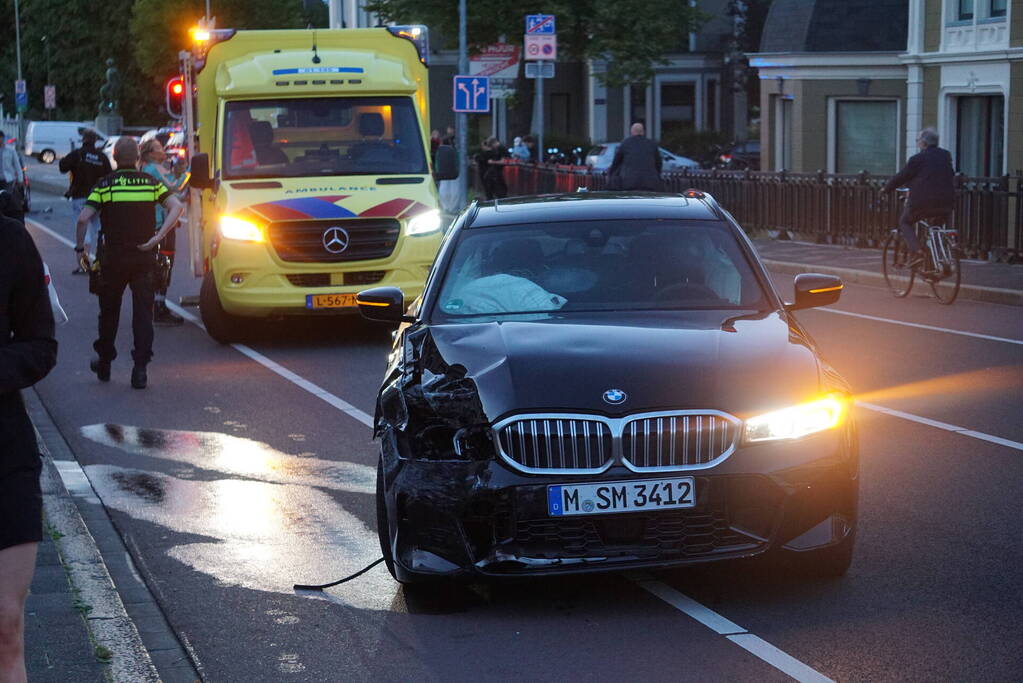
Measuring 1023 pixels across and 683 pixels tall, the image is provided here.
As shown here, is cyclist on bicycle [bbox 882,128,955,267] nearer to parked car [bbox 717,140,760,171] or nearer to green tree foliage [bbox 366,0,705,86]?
green tree foliage [bbox 366,0,705,86]

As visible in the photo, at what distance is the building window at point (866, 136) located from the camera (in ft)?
124

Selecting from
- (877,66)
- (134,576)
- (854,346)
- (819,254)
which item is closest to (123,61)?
(877,66)

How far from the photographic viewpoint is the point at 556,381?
6289 mm

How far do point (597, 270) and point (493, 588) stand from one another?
5.20 ft

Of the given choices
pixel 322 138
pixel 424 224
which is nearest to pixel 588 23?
pixel 322 138

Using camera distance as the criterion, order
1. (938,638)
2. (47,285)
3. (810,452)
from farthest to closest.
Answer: (810,452) → (938,638) → (47,285)

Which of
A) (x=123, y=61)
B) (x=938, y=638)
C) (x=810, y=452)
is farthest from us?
(x=123, y=61)

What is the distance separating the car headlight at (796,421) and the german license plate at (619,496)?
318 millimetres

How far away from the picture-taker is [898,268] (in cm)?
1973

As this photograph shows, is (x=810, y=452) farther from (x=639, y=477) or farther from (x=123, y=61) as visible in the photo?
(x=123, y=61)

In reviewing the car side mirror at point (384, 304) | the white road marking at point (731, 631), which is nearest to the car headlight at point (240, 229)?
the car side mirror at point (384, 304)

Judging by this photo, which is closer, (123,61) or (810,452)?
(810,452)

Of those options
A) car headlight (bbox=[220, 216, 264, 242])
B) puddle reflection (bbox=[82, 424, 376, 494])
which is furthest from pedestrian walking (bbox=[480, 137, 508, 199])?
puddle reflection (bbox=[82, 424, 376, 494])

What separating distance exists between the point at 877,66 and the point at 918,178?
20062 millimetres
